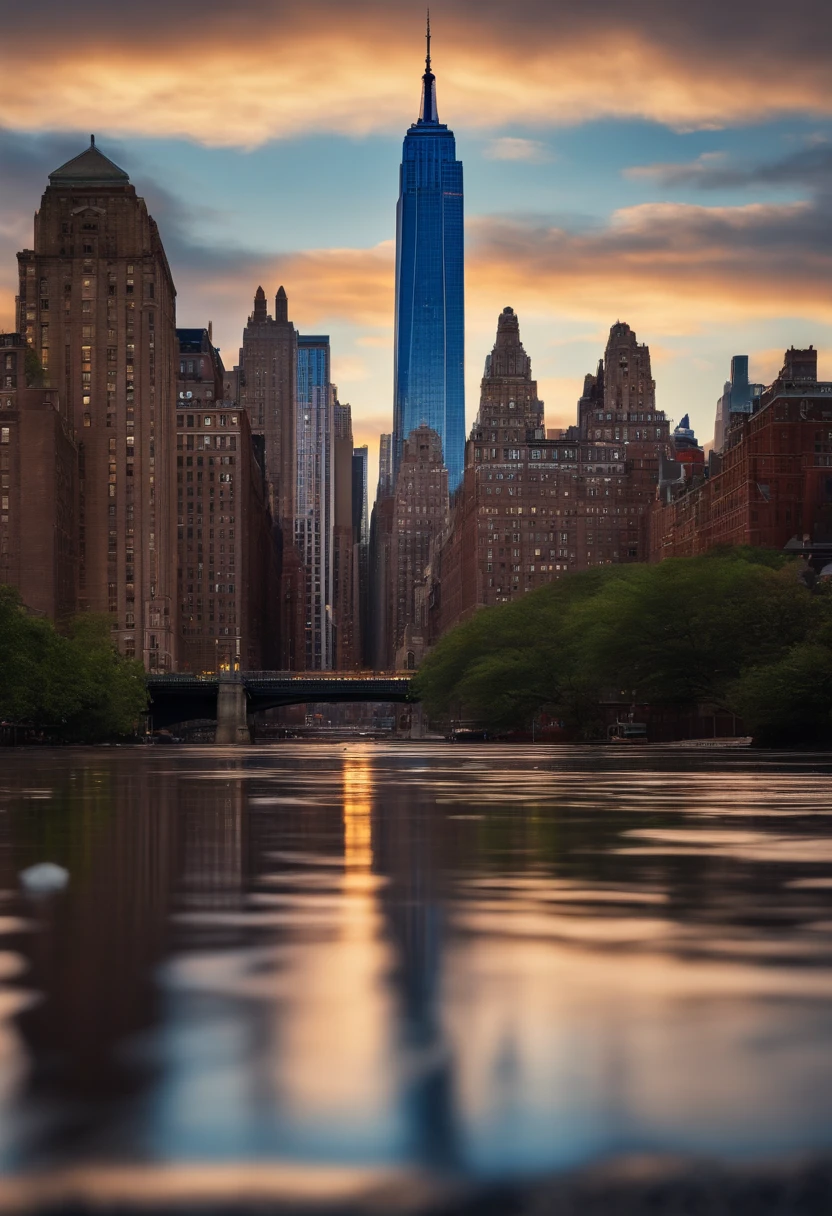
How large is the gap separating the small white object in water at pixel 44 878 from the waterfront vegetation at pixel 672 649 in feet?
207

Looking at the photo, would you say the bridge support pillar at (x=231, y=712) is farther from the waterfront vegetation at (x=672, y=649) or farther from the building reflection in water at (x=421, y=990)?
the building reflection in water at (x=421, y=990)

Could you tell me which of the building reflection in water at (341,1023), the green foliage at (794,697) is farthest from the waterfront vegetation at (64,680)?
the building reflection in water at (341,1023)

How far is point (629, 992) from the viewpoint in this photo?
8320 millimetres

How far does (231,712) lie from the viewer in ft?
621

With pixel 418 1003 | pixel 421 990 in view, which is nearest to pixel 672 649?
pixel 421 990

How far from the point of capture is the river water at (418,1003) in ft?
17.8

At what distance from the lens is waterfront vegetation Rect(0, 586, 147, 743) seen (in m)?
110

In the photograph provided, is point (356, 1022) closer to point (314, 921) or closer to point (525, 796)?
point (314, 921)

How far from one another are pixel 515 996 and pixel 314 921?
371 centimetres

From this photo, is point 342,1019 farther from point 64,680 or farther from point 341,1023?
point 64,680

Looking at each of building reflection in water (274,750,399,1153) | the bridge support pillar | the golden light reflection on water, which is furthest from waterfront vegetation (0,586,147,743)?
the golden light reflection on water

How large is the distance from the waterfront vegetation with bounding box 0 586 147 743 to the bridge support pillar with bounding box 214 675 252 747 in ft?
76.9

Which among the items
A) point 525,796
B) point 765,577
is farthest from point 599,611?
→ point 525,796

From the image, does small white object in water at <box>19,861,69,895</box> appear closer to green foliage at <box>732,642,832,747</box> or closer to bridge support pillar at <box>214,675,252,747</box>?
green foliage at <box>732,642,832,747</box>
